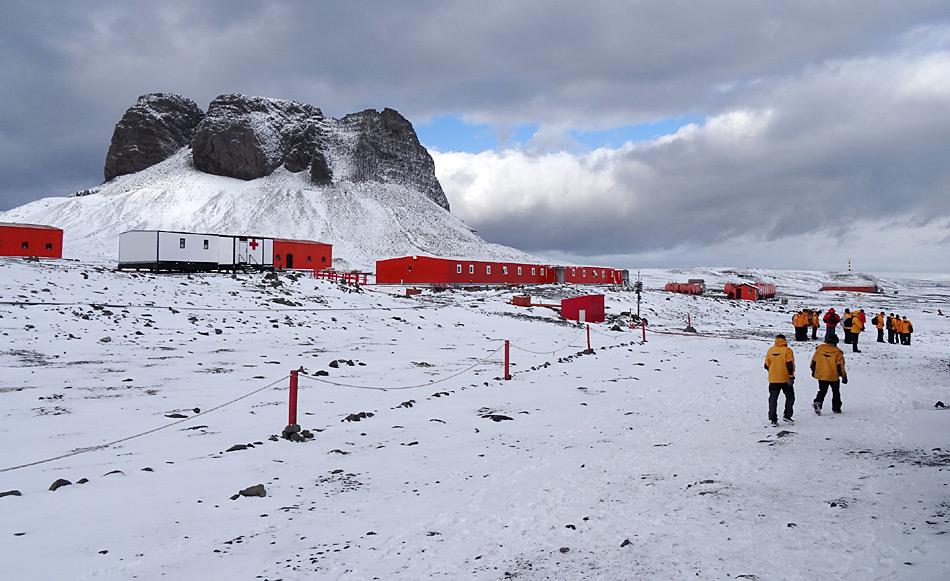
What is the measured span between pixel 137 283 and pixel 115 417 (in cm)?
2267

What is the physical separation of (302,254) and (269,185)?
8355 cm

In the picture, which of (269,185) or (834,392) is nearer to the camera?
(834,392)

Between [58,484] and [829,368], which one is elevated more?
[829,368]

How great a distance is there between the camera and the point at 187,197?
12650cm

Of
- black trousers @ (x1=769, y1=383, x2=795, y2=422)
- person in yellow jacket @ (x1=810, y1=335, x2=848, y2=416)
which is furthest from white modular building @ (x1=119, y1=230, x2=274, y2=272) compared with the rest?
person in yellow jacket @ (x1=810, y1=335, x2=848, y2=416)

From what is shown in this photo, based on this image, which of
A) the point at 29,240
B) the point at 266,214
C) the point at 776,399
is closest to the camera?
the point at 776,399

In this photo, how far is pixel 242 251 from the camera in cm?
4888

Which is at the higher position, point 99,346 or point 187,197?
point 187,197

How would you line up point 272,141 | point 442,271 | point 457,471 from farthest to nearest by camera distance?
point 272,141
point 442,271
point 457,471

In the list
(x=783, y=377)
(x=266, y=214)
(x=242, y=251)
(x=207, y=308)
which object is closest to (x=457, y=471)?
(x=783, y=377)

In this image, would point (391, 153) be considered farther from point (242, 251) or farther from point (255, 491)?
point (255, 491)

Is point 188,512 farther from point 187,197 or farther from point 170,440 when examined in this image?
point 187,197

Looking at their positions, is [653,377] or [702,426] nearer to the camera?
[702,426]

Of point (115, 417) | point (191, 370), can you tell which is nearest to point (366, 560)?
point (115, 417)
